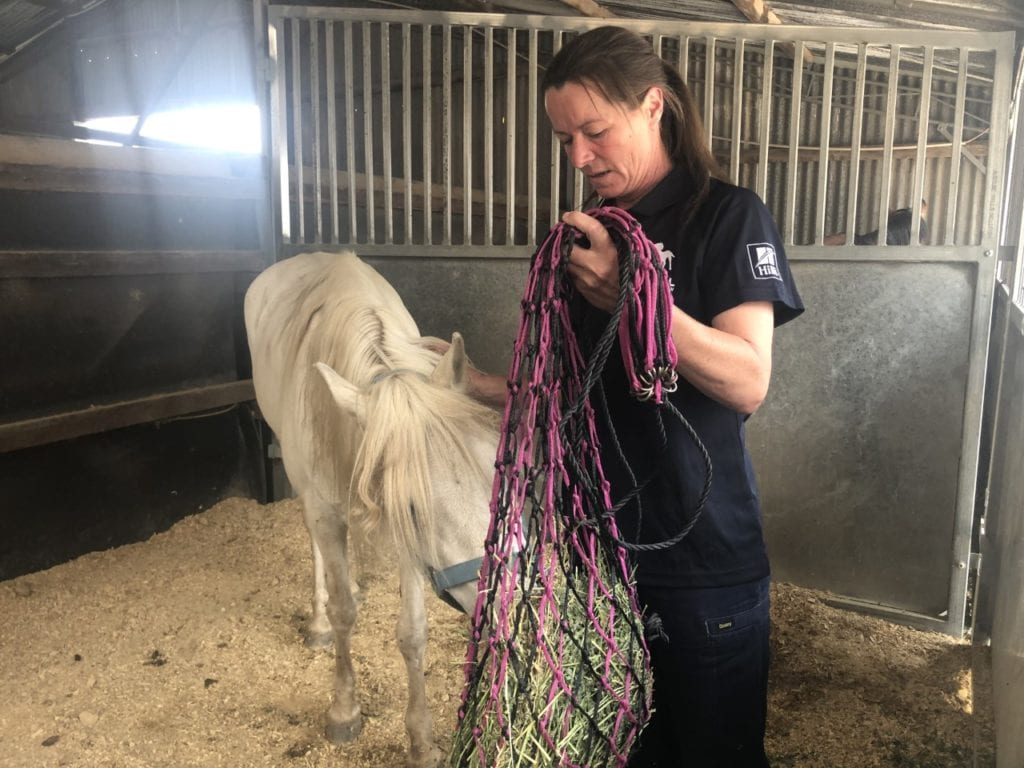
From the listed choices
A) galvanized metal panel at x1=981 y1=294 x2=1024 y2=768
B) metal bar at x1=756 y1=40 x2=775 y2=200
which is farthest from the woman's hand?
metal bar at x1=756 y1=40 x2=775 y2=200

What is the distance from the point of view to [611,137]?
108 centimetres

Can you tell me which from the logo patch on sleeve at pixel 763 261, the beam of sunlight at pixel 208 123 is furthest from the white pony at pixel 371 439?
the beam of sunlight at pixel 208 123

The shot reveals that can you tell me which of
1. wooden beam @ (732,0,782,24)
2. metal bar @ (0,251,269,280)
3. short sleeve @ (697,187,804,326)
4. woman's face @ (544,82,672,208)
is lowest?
metal bar @ (0,251,269,280)

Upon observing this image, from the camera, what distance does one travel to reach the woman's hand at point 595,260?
94cm

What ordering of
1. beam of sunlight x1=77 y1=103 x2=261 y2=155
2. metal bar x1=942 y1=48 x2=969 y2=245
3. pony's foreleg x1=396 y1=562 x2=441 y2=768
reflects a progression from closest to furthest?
pony's foreleg x1=396 y1=562 x2=441 y2=768
metal bar x1=942 y1=48 x2=969 y2=245
beam of sunlight x1=77 y1=103 x2=261 y2=155

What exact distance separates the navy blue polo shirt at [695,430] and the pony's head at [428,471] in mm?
303

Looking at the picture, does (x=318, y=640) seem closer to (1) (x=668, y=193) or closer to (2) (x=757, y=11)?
(1) (x=668, y=193)

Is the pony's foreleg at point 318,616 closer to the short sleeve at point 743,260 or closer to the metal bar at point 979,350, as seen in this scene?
the short sleeve at point 743,260

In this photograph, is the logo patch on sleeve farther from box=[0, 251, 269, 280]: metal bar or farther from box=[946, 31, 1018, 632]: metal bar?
box=[0, 251, 269, 280]: metal bar

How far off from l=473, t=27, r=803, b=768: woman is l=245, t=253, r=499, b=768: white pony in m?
0.34

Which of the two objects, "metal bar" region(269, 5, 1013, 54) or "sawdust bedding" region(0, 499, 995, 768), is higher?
"metal bar" region(269, 5, 1013, 54)

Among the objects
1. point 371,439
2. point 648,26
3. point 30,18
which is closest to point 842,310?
point 648,26

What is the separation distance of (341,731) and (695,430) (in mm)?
1484

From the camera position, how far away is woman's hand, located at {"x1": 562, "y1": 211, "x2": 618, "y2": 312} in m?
0.94
